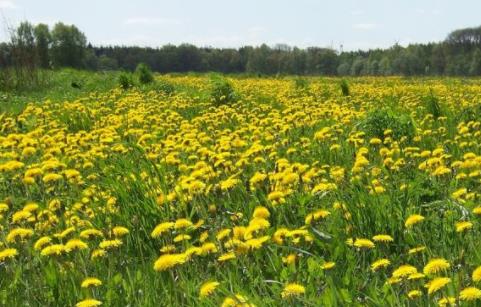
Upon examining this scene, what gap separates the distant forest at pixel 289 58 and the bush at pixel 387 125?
73.9 m

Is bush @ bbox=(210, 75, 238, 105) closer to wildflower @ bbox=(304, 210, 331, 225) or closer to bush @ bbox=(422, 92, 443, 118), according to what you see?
bush @ bbox=(422, 92, 443, 118)

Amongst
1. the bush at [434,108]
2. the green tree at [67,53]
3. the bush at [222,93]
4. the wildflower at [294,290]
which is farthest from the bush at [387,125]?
the green tree at [67,53]

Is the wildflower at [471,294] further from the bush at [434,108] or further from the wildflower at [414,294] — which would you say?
the bush at [434,108]

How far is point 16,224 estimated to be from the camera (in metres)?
3.63

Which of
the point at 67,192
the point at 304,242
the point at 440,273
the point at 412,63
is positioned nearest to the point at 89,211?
the point at 67,192

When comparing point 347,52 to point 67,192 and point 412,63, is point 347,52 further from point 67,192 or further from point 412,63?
point 67,192

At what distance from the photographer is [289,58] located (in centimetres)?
14100

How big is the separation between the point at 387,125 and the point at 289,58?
137 m

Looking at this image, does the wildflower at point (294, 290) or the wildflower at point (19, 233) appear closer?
the wildflower at point (294, 290)

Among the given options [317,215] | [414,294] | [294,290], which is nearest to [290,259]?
[317,215]

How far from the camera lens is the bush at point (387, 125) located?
6.17 meters

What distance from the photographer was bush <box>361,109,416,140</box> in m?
6.17

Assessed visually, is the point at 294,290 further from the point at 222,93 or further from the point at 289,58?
the point at 289,58

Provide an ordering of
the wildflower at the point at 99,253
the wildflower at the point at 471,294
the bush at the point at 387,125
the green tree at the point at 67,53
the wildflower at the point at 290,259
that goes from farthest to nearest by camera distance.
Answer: the green tree at the point at 67,53, the bush at the point at 387,125, the wildflower at the point at 99,253, the wildflower at the point at 290,259, the wildflower at the point at 471,294
